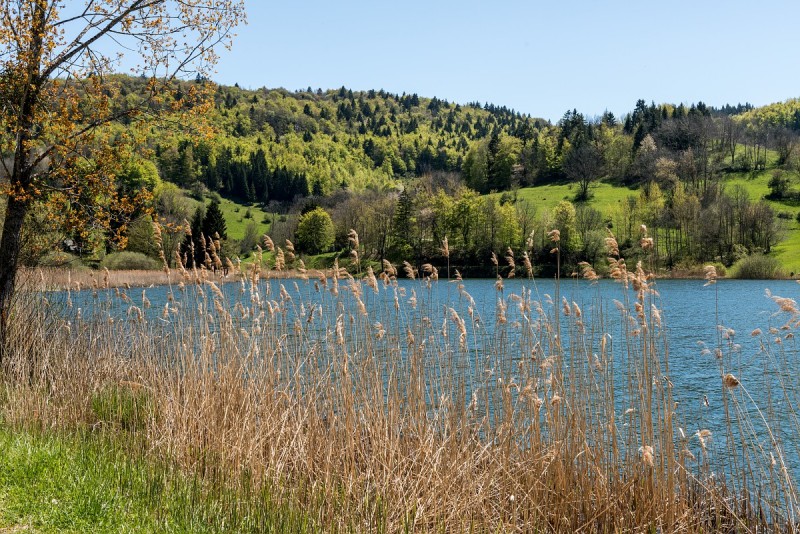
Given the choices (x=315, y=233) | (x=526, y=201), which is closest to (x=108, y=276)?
(x=315, y=233)

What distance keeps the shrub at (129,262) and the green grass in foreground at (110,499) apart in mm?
49158

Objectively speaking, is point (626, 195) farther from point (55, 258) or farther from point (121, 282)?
point (121, 282)

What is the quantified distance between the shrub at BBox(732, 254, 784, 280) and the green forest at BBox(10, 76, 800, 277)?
14cm

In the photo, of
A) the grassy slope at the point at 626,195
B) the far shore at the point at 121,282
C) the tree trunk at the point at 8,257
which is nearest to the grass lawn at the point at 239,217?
the grassy slope at the point at 626,195

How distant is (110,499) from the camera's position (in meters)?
5.48

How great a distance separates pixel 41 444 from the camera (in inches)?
262

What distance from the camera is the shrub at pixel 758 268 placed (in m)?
63.6

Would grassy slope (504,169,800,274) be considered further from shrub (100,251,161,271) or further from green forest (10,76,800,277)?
shrub (100,251,161,271)

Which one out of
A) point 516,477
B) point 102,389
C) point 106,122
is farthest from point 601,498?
point 106,122

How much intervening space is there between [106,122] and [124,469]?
7092 millimetres

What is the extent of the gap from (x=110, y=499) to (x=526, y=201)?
100343mm

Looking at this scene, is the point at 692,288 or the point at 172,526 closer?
the point at 172,526

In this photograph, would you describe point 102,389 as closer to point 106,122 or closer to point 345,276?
point 345,276

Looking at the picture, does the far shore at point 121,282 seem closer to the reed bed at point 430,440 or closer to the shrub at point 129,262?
the reed bed at point 430,440
